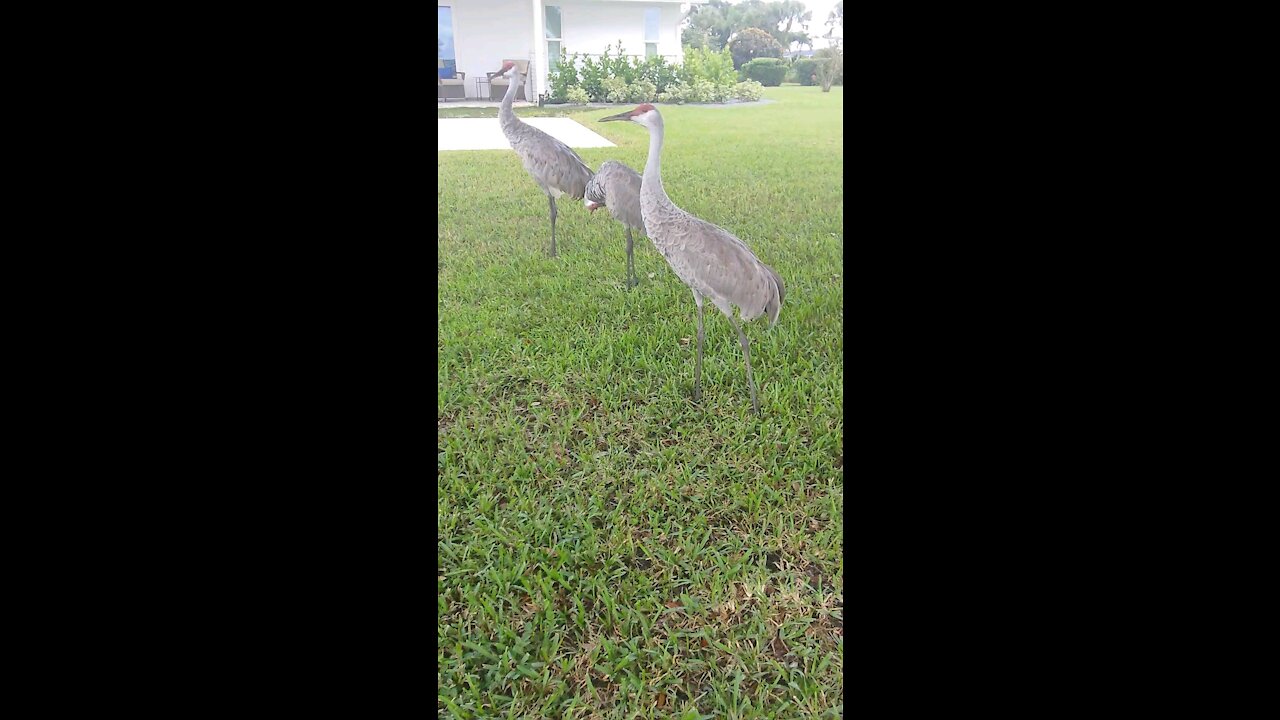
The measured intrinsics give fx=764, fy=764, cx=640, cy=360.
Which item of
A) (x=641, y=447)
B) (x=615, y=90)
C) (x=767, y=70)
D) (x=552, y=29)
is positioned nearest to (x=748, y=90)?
(x=767, y=70)

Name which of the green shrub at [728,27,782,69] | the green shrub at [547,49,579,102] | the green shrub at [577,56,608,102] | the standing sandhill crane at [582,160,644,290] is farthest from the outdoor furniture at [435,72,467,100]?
the green shrub at [728,27,782,69]

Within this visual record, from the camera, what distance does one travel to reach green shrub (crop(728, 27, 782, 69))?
106 inches

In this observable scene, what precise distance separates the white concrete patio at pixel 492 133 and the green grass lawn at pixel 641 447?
39 millimetres

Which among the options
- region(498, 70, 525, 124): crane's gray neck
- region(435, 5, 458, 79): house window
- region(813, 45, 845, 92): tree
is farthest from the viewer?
region(498, 70, 525, 124): crane's gray neck

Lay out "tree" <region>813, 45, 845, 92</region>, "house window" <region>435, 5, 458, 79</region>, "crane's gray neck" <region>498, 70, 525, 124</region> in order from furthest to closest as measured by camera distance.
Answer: "crane's gray neck" <region>498, 70, 525, 124</region> < "tree" <region>813, 45, 845, 92</region> < "house window" <region>435, 5, 458, 79</region>

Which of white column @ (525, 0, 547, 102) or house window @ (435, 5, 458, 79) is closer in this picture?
house window @ (435, 5, 458, 79)

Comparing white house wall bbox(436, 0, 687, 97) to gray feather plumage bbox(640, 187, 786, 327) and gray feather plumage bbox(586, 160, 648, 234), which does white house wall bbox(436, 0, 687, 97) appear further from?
gray feather plumage bbox(640, 187, 786, 327)

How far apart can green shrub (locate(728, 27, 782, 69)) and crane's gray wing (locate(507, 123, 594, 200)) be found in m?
0.67

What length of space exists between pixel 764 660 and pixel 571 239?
5.25 feet

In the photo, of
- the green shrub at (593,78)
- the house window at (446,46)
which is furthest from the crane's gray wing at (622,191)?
the house window at (446,46)

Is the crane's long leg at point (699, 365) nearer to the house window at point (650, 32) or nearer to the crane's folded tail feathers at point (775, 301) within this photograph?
the crane's folded tail feathers at point (775, 301)

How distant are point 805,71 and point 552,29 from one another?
902 millimetres

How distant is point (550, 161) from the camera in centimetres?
278

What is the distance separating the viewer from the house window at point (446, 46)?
2.50 meters
